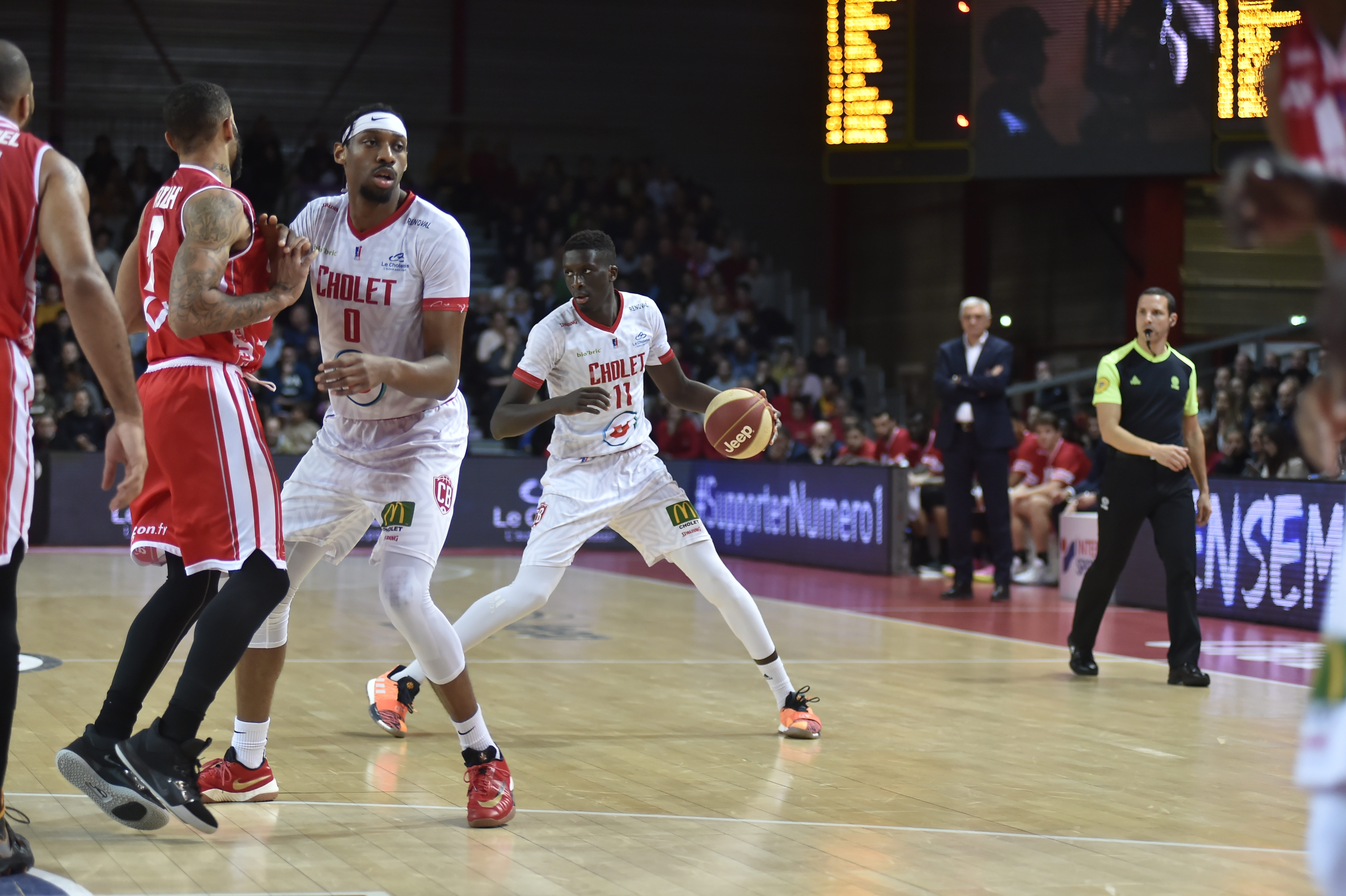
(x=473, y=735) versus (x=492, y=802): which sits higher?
(x=473, y=735)

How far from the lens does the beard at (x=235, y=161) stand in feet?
14.4

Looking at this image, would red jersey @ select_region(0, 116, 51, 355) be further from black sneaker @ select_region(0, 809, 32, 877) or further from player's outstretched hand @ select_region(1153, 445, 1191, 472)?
player's outstretched hand @ select_region(1153, 445, 1191, 472)

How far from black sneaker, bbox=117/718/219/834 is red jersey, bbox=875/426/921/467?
38.8 ft

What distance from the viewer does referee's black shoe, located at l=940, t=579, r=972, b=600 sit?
38.8 ft

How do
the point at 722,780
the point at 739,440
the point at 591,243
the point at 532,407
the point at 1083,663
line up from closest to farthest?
the point at 722,780
the point at 532,407
the point at 591,243
the point at 739,440
the point at 1083,663

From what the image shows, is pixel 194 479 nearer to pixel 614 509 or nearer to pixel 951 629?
pixel 614 509

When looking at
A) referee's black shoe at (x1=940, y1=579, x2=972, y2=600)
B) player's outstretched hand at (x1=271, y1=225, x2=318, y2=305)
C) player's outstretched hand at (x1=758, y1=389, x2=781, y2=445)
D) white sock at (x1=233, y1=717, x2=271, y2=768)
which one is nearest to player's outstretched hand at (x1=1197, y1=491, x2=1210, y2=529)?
player's outstretched hand at (x1=758, y1=389, x2=781, y2=445)

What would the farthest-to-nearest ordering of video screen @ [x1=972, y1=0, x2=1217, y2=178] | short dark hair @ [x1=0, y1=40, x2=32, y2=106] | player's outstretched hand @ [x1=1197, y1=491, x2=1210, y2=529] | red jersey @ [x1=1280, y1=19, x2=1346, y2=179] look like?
video screen @ [x1=972, y1=0, x2=1217, y2=178] → player's outstretched hand @ [x1=1197, y1=491, x2=1210, y2=529] → short dark hair @ [x1=0, y1=40, x2=32, y2=106] → red jersey @ [x1=1280, y1=19, x2=1346, y2=179]

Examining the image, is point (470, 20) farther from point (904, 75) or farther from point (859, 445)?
point (859, 445)

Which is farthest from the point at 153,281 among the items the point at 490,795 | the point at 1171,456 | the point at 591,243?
the point at 1171,456

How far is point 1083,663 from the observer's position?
7867mm

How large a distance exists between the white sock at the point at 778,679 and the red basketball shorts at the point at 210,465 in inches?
98.4

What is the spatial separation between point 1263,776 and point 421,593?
9.99 ft

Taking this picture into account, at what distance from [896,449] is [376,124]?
1135cm
